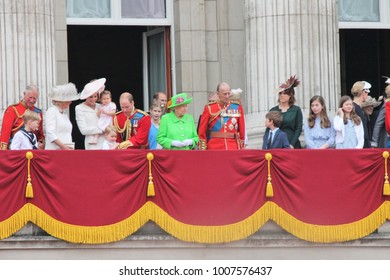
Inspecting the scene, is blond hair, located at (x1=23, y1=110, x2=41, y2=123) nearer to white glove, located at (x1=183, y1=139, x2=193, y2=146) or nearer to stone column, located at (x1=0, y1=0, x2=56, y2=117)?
white glove, located at (x1=183, y1=139, x2=193, y2=146)

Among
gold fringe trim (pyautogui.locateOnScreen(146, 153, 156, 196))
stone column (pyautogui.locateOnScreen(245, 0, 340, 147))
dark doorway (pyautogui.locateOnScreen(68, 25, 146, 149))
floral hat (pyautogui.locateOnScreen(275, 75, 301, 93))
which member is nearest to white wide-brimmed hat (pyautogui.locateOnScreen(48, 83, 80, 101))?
gold fringe trim (pyautogui.locateOnScreen(146, 153, 156, 196))

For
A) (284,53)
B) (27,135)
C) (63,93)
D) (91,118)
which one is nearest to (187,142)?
(91,118)

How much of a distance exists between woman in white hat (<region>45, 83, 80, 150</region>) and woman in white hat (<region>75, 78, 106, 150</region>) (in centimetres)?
20

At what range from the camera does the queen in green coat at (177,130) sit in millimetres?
24172

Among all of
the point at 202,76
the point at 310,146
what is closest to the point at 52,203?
the point at 310,146

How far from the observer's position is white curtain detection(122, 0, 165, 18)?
2852 centimetres

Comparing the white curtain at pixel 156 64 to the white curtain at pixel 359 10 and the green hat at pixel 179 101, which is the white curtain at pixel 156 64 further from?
the green hat at pixel 179 101

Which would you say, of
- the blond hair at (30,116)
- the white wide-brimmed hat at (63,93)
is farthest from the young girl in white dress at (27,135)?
the white wide-brimmed hat at (63,93)

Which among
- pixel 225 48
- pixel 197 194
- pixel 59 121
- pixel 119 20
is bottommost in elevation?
pixel 197 194

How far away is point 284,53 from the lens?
27562mm

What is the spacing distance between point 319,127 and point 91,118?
3381mm

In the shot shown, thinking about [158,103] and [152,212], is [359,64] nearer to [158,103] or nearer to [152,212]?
[158,103]

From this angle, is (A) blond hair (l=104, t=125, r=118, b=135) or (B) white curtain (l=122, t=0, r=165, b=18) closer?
(A) blond hair (l=104, t=125, r=118, b=135)

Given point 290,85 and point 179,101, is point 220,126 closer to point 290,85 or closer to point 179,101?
point 179,101
